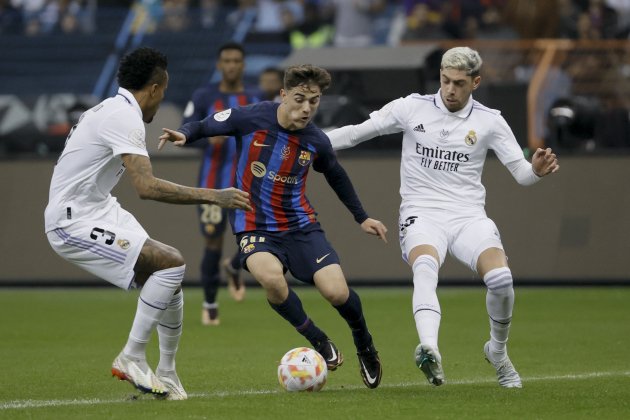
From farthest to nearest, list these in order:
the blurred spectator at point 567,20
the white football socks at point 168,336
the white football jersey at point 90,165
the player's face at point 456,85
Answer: the blurred spectator at point 567,20 → the player's face at point 456,85 → the white football socks at point 168,336 → the white football jersey at point 90,165

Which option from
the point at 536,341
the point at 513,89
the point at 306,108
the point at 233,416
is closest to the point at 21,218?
the point at 513,89

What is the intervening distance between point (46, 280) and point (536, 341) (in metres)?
7.10

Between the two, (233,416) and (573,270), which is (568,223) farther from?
(233,416)

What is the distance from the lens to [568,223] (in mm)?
15586

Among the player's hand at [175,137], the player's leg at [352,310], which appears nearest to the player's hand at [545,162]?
the player's leg at [352,310]

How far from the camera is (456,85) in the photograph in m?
8.69

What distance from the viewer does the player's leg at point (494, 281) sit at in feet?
27.3

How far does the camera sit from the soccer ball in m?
8.20

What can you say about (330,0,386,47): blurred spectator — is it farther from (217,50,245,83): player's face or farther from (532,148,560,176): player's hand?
(532,148,560,176): player's hand

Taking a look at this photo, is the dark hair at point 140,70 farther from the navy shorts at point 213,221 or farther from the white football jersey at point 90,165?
the navy shorts at point 213,221

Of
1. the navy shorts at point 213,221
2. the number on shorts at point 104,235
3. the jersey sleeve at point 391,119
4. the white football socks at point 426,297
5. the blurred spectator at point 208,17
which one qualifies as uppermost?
the jersey sleeve at point 391,119

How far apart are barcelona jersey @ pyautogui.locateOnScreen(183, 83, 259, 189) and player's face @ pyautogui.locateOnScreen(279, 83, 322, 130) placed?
4.10 meters

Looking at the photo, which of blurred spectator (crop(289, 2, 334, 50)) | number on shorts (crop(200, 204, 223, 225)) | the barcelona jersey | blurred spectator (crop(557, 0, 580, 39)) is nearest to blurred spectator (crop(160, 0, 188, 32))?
blurred spectator (crop(289, 2, 334, 50))

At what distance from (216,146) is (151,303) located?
5.46 m
